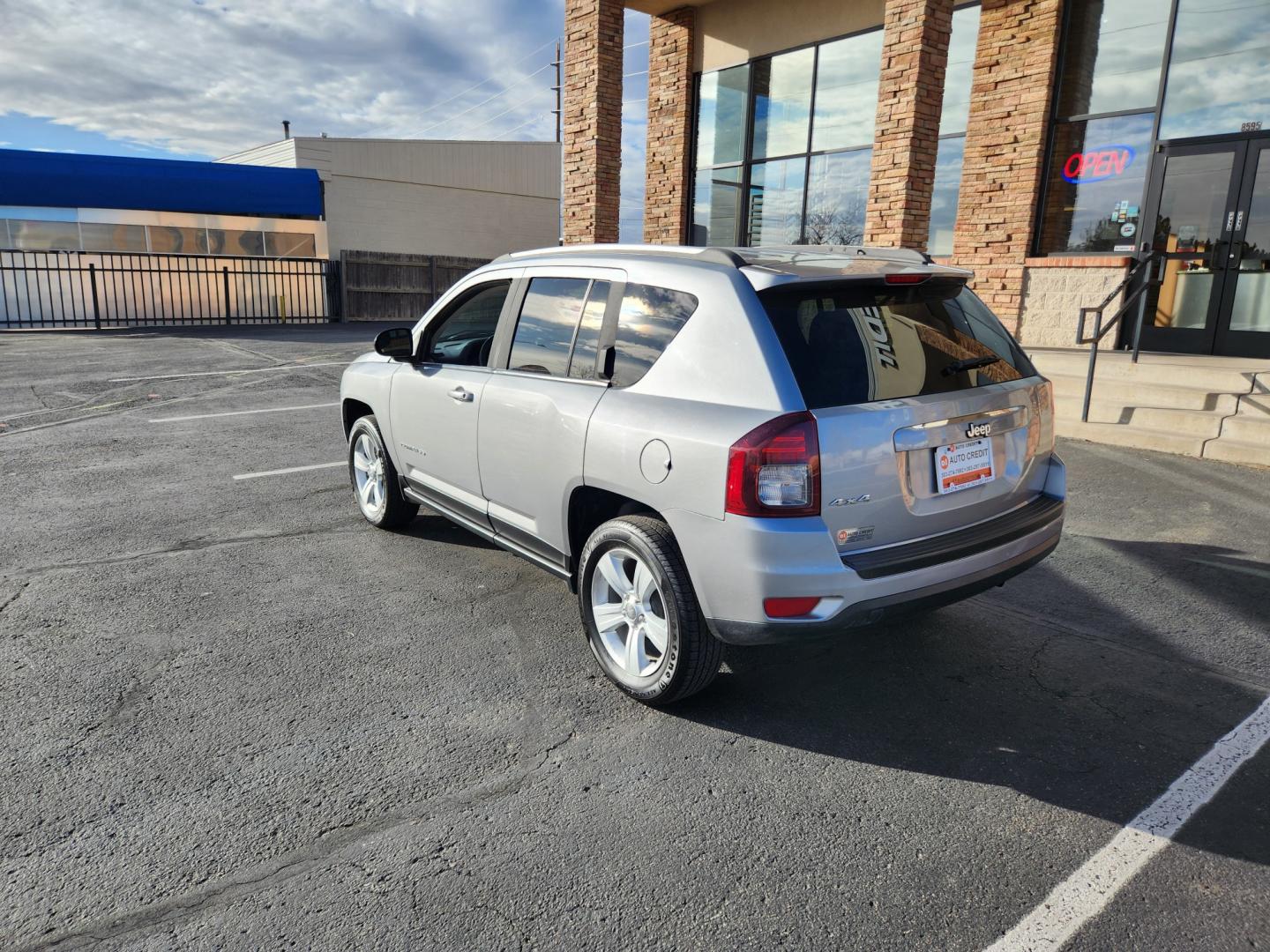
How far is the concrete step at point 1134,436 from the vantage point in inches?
311

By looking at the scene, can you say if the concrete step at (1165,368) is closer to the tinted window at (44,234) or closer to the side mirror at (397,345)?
the side mirror at (397,345)

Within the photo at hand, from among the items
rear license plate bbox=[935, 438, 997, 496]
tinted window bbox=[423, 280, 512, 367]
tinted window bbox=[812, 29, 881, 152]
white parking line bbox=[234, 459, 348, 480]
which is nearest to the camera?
rear license plate bbox=[935, 438, 997, 496]

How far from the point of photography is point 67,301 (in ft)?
74.7

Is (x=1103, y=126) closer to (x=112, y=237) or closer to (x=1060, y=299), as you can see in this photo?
(x=1060, y=299)

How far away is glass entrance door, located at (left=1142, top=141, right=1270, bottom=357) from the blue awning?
70.4 ft

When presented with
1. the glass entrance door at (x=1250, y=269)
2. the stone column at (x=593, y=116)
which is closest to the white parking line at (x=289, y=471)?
the stone column at (x=593, y=116)

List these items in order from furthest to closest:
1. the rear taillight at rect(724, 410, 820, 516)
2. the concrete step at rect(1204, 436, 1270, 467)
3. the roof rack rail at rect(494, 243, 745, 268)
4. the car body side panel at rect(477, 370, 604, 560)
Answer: the concrete step at rect(1204, 436, 1270, 467)
the car body side panel at rect(477, 370, 604, 560)
the roof rack rail at rect(494, 243, 745, 268)
the rear taillight at rect(724, 410, 820, 516)

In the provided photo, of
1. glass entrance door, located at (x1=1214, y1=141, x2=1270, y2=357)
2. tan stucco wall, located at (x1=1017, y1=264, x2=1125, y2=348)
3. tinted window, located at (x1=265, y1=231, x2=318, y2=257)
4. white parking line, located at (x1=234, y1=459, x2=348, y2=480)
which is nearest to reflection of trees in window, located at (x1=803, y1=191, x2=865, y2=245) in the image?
tan stucco wall, located at (x1=1017, y1=264, x2=1125, y2=348)

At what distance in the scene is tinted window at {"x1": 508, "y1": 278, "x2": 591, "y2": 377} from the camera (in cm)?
400

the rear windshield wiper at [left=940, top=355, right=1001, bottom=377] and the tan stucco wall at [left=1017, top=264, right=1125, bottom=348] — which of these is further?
the tan stucco wall at [left=1017, top=264, right=1125, bottom=348]

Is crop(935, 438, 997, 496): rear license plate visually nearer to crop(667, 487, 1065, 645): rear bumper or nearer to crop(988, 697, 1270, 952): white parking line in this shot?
crop(667, 487, 1065, 645): rear bumper

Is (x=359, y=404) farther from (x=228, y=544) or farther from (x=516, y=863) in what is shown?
(x=516, y=863)

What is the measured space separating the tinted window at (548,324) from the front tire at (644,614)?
0.89 meters

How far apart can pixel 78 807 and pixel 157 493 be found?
4.38 m
